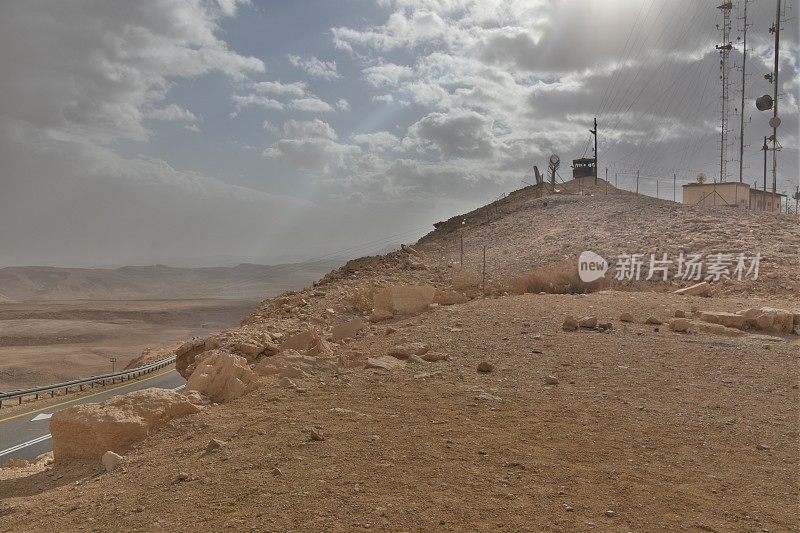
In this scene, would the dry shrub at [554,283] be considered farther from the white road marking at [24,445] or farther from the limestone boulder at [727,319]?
the white road marking at [24,445]

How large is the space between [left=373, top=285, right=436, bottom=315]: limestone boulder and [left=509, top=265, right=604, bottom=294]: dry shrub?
5.26 meters

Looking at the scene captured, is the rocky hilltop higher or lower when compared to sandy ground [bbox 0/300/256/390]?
higher

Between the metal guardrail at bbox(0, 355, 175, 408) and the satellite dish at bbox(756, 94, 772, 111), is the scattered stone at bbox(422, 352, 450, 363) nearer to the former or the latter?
the metal guardrail at bbox(0, 355, 175, 408)

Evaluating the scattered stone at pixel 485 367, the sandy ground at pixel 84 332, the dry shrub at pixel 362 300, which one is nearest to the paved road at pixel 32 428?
the dry shrub at pixel 362 300

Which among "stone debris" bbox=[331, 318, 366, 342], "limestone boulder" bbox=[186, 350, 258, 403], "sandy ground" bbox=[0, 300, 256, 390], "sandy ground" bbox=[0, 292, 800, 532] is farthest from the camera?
"sandy ground" bbox=[0, 300, 256, 390]

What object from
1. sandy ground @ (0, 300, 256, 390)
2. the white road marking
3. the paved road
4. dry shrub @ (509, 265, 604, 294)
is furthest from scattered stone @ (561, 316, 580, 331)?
sandy ground @ (0, 300, 256, 390)

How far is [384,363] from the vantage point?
8891 millimetres

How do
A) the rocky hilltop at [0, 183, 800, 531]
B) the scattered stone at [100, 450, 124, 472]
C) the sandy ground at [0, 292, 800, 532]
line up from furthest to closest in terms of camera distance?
the scattered stone at [100, 450, 124, 472], the rocky hilltop at [0, 183, 800, 531], the sandy ground at [0, 292, 800, 532]

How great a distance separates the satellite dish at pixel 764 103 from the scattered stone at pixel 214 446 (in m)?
37.5

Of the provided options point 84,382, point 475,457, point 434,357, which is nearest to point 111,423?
point 475,457

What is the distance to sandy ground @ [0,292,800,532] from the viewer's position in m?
4.45

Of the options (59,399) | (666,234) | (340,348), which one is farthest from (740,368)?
(59,399)

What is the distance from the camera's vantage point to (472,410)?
271 inches

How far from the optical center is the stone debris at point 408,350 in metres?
9.46
